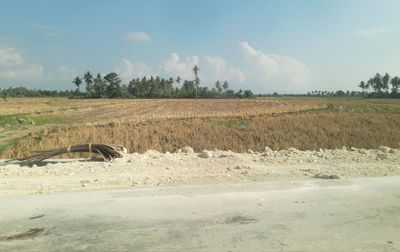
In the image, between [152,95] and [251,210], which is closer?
[251,210]

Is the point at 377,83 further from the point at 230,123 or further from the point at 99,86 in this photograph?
the point at 230,123

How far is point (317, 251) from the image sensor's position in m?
4.65

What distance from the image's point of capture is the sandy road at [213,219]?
194 inches

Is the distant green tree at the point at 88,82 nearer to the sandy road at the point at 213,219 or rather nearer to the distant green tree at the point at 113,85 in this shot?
the distant green tree at the point at 113,85

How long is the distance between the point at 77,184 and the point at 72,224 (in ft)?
8.24

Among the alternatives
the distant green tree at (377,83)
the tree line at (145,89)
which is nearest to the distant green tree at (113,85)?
the tree line at (145,89)

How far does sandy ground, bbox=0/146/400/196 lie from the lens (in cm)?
813

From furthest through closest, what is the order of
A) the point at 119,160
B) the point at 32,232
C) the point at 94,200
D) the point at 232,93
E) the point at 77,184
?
the point at 232,93 → the point at 119,160 → the point at 77,184 → the point at 94,200 → the point at 32,232

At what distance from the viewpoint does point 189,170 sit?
922 centimetres

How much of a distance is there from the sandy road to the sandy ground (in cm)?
75

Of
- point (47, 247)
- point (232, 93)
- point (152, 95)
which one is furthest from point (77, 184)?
point (232, 93)

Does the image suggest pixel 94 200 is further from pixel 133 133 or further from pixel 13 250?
pixel 133 133

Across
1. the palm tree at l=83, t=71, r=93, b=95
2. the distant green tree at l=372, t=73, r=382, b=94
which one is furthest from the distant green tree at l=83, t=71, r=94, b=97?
the distant green tree at l=372, t=73, r=382, b=94

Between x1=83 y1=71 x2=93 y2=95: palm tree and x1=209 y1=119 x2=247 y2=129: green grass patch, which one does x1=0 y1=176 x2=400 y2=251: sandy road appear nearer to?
x1=209 y1=119 x2=247 y2=129: green grass patch
